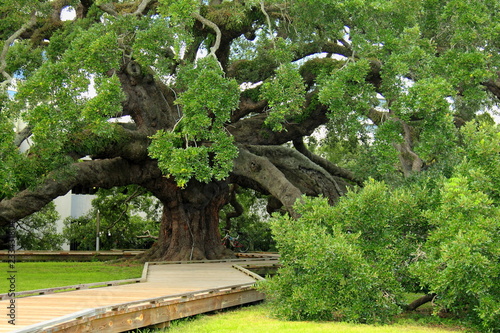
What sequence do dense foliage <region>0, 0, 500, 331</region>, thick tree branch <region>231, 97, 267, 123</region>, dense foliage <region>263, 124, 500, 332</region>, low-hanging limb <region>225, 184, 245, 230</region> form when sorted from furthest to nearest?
low-hanging limb <region>225, 184, 245, 230</region>, thick tree branch <region>231, 97, 267, 123</region>, dense foliage <region>0, 0, 500, 331</region>, dense foliage <region>263, 124, 500, 332</region>

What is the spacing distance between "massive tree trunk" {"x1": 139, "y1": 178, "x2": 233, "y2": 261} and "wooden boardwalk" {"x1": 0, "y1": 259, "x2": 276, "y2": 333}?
157 inches

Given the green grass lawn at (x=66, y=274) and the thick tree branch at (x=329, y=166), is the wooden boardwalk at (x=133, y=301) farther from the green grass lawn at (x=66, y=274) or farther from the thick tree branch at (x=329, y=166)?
the thick tree branch at (x=329, y=166)

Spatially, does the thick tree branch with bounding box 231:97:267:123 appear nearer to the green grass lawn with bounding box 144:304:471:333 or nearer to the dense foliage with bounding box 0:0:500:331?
the dense foliage with bounding box 0:0:500:331

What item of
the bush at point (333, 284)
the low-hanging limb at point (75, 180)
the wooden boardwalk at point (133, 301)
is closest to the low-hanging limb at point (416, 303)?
the bush at point (333, 284)

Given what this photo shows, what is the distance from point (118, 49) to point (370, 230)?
684 centimetres

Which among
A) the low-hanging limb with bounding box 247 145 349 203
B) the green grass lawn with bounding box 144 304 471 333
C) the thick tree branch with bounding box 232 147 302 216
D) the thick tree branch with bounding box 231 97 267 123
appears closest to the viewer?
the green grass lawn with bounding box 144 304 471 333

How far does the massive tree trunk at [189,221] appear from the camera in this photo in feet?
59.3

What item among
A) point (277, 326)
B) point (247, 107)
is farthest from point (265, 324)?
point (247, 107)

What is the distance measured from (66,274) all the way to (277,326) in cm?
931

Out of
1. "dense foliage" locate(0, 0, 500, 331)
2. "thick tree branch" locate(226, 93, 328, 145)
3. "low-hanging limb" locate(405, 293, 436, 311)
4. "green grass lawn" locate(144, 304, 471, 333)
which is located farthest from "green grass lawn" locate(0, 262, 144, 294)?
"low-hanging limb" locate(405, 293, 436, 311)

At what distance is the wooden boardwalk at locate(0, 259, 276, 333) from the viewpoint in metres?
7.37

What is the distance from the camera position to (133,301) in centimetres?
870

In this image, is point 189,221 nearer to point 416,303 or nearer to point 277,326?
point 416,303

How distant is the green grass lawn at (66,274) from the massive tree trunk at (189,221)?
122 centimetres
